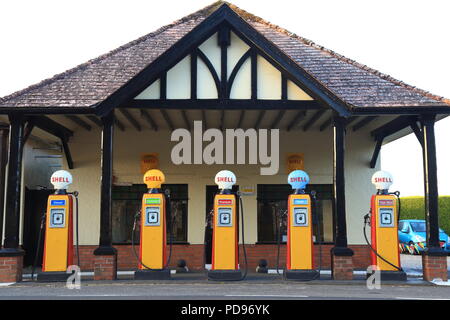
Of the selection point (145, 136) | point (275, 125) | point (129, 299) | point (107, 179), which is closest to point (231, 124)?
point (275, 125)

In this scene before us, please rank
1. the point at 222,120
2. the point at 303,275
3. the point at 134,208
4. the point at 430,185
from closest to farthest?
the point at 303,275 → the point at 430,185 → the point at 222,120 → the point at 134,208

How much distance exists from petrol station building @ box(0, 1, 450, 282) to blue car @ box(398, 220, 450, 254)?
24.8 feet

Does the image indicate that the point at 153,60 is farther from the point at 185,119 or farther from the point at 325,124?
the point at 325,124

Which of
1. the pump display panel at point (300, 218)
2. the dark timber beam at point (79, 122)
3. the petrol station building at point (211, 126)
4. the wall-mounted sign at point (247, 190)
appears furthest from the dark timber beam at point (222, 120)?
the dark timber beam at point (79, 122)

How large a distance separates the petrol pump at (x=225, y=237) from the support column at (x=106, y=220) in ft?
6.78

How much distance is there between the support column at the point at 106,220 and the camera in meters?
10.4

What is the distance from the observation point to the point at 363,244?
13781 millimetres

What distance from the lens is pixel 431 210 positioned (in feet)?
35.6

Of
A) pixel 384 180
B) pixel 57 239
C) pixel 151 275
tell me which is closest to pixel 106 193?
pixel 57 239

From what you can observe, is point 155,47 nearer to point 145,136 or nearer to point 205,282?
point 145,136

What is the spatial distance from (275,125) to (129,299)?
23.6ft

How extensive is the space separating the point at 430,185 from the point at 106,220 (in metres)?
6.95

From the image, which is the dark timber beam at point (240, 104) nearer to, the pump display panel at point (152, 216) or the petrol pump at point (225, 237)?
the petrol pump at point (225, 237)

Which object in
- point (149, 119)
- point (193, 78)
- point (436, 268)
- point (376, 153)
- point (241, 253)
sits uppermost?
point (193, 78)
